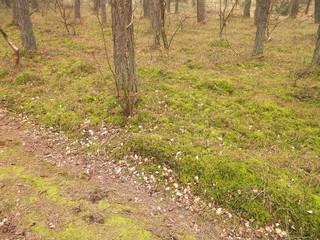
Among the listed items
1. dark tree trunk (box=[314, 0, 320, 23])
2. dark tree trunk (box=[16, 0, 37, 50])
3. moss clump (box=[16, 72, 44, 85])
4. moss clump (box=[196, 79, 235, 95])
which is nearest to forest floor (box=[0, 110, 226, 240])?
moss clump (box=[16, 72, 44, 85])

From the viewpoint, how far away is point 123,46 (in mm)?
5238

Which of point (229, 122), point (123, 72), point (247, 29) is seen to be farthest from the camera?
point (247, 29)

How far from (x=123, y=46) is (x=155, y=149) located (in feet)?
9.57

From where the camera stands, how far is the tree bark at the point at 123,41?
476 cm

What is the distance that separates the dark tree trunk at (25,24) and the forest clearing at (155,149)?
1.36 m

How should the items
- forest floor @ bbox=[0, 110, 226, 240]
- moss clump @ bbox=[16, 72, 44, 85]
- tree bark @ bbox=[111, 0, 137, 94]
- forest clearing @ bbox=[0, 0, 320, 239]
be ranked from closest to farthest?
1. forest floor @ bbox=[0, 110, 226, 240]
2. forest clearing @ bbox=[0, 0, 320, 239]
3. tree bark @ bbox=[111, 0, 137, 94]
4. moss clump @ bbox=[16, 72, 44, 85]

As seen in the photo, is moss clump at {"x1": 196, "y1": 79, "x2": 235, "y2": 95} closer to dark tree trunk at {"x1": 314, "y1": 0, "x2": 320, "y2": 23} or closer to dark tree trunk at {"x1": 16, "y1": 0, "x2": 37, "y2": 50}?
dark tree trunk at {"x1": 16, "y1": 0, "x2": 37, "y2": 50}

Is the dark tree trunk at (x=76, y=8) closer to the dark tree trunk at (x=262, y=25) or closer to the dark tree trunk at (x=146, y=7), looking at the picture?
the dark tree trunk at (x=146, y=7)

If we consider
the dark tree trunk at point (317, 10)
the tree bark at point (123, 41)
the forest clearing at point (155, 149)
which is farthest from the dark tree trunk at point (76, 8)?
the dark tree trunk at point (317, 10)

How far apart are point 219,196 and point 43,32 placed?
1547 centimetres

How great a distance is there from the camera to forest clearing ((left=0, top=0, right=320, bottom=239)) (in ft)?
10.2

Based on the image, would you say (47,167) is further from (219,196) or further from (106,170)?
(219,196)

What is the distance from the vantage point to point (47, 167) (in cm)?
412

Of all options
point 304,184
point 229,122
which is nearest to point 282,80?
point 229,122
